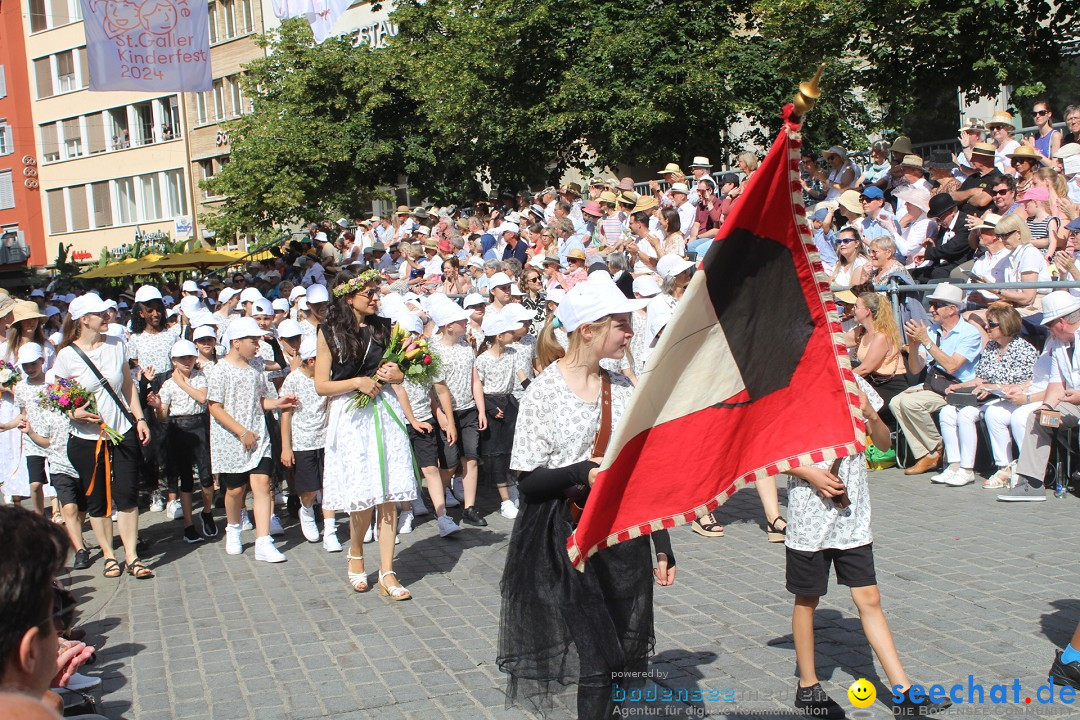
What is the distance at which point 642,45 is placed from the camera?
2044 cm

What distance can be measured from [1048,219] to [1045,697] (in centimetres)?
738

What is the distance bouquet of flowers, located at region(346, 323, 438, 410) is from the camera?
301 inches

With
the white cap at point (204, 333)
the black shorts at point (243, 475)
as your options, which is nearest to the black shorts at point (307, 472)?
the black shorts at point (243, 475)

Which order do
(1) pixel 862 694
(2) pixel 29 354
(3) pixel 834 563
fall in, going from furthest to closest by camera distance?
(2) pixel 29 354
(1) pixel 862 694
(3) pixel 834 563

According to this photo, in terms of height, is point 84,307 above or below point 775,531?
above

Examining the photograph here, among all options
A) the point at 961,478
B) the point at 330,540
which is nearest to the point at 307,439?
the point at 330,540

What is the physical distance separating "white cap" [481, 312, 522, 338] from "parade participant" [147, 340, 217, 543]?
2566 mm

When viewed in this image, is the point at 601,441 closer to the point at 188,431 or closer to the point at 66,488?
the point at 66,488

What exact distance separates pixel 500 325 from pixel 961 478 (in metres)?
4.31

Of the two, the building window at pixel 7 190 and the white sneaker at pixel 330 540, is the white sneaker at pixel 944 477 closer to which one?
the white sneaker at pixel 330 540

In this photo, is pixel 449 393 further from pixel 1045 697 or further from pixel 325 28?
pixel 325 28

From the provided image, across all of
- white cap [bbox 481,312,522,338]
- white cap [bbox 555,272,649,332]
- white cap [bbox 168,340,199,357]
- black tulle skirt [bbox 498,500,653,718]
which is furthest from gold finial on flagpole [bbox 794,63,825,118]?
white cap [bbox 168,340,199,357]

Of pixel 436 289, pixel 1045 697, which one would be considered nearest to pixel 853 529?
pixel 1045 697

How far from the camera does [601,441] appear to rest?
182 inches
